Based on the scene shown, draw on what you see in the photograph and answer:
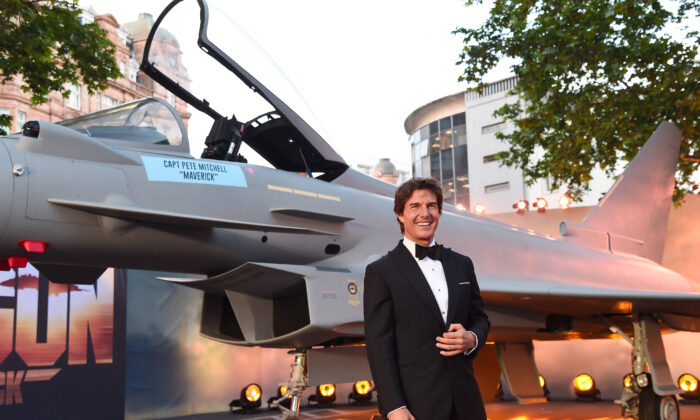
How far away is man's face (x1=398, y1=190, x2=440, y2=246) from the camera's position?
2.45m

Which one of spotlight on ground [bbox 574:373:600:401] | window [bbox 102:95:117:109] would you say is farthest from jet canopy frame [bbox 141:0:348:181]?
window [bbox 102:95:117:109]

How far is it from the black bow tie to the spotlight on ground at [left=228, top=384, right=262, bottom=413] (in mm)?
8416

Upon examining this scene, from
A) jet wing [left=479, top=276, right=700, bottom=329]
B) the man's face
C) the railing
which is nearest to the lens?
the man's face

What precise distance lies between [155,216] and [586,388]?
9.87 meters

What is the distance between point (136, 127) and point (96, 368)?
5.36 meters

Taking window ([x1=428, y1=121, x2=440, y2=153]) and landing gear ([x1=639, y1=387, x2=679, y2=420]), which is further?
window ([x1=428, y1=121, x2=440, y2=153])

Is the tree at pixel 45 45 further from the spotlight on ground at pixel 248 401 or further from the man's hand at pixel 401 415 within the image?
the man's hand at pixel 401 415

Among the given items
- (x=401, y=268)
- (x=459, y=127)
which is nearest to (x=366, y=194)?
(x=401, y=268)

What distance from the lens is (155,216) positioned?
4234 millimetres

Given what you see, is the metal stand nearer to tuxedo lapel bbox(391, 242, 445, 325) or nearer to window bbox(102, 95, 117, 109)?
tuxedo lapel bbox(391, 242, 445, 325)

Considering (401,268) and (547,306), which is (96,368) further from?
(401,268)

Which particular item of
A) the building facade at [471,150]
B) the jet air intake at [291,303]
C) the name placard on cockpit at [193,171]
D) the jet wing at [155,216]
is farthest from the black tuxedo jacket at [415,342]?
the building facade at [471,150]

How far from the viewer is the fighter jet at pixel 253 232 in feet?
13.5

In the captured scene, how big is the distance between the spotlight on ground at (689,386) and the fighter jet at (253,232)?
12.3ft
